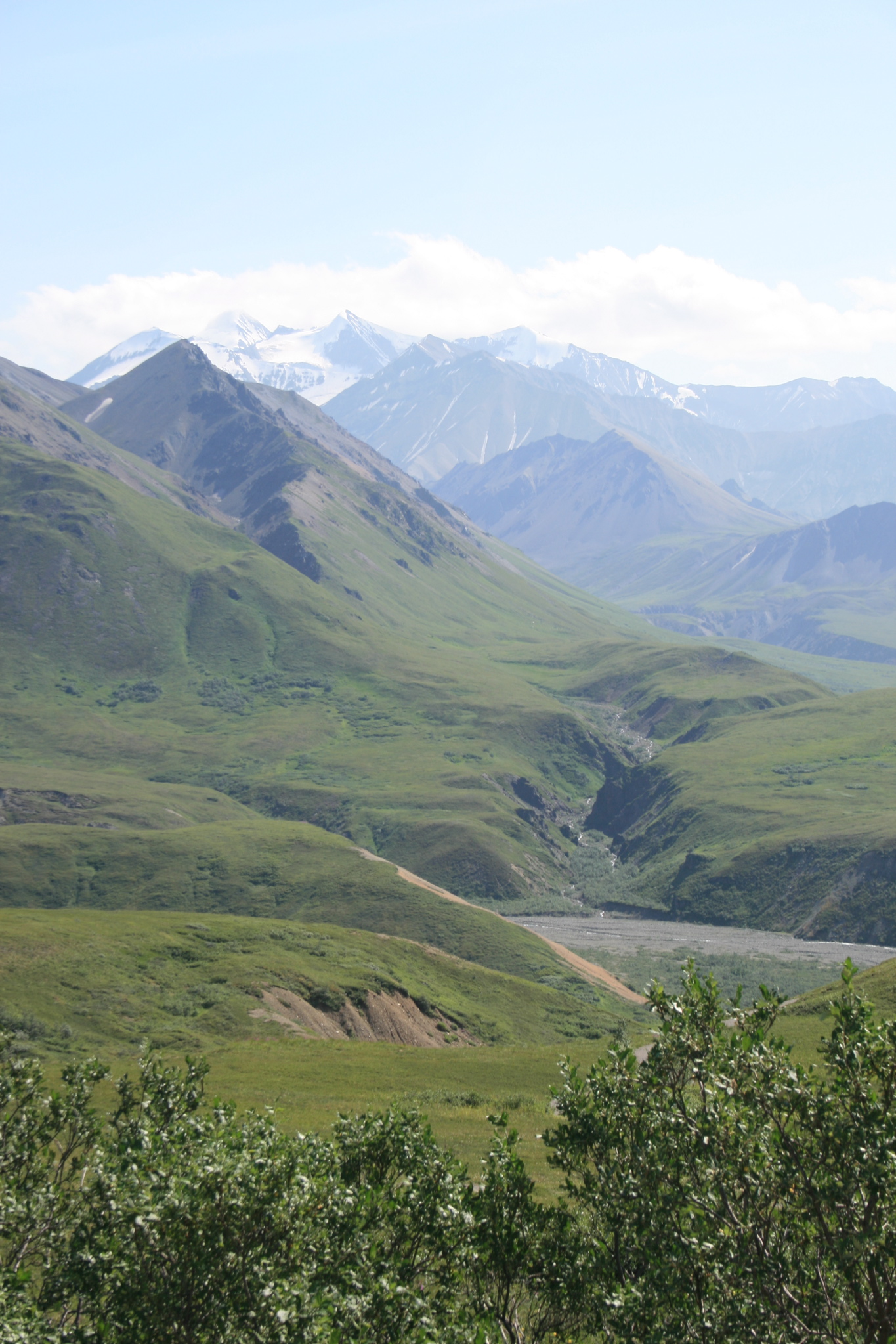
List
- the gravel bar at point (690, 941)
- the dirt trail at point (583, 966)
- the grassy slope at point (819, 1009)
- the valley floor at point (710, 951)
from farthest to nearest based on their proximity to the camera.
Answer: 1. the gravel bar at point (690, 941)
2. the valley floor at point (710, 951)
3. the dirt trail at point (583, 966)
4. the grassy slope at point (819, 1009)

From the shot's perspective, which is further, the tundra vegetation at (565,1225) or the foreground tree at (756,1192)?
the tundra vegetation at (565,1225)

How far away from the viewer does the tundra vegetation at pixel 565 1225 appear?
51.9 feet

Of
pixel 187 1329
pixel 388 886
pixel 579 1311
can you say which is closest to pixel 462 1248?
pixel 579 1311

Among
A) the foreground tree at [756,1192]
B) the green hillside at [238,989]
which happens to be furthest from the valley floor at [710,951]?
the foreground tree at [756,1192]

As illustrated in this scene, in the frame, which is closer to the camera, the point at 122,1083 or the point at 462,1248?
the point at 462,1248

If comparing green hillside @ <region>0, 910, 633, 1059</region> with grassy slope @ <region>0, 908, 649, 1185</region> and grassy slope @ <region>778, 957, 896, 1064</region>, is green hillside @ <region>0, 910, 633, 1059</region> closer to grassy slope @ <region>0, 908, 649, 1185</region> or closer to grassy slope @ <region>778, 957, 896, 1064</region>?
grassy slope @ <region>0, 908, 649, 1185</region>

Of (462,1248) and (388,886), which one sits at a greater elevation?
(462,1248)

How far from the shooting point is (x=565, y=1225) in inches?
794

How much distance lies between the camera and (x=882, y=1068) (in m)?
16.2

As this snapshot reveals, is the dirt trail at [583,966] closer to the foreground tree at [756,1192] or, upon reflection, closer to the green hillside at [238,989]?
the green hillside at [238,989]

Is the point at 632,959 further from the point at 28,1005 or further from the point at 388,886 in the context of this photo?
the point at 28,1005

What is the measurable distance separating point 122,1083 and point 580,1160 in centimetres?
1123

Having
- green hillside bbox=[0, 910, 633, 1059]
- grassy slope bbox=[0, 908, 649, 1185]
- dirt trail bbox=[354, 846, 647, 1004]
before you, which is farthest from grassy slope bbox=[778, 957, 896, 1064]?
dirt trail bbox=[354, 846, 647, 1004]

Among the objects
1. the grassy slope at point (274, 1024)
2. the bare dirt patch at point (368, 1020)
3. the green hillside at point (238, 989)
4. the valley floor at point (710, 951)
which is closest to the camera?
the grassy slope at point (274, 1024)
